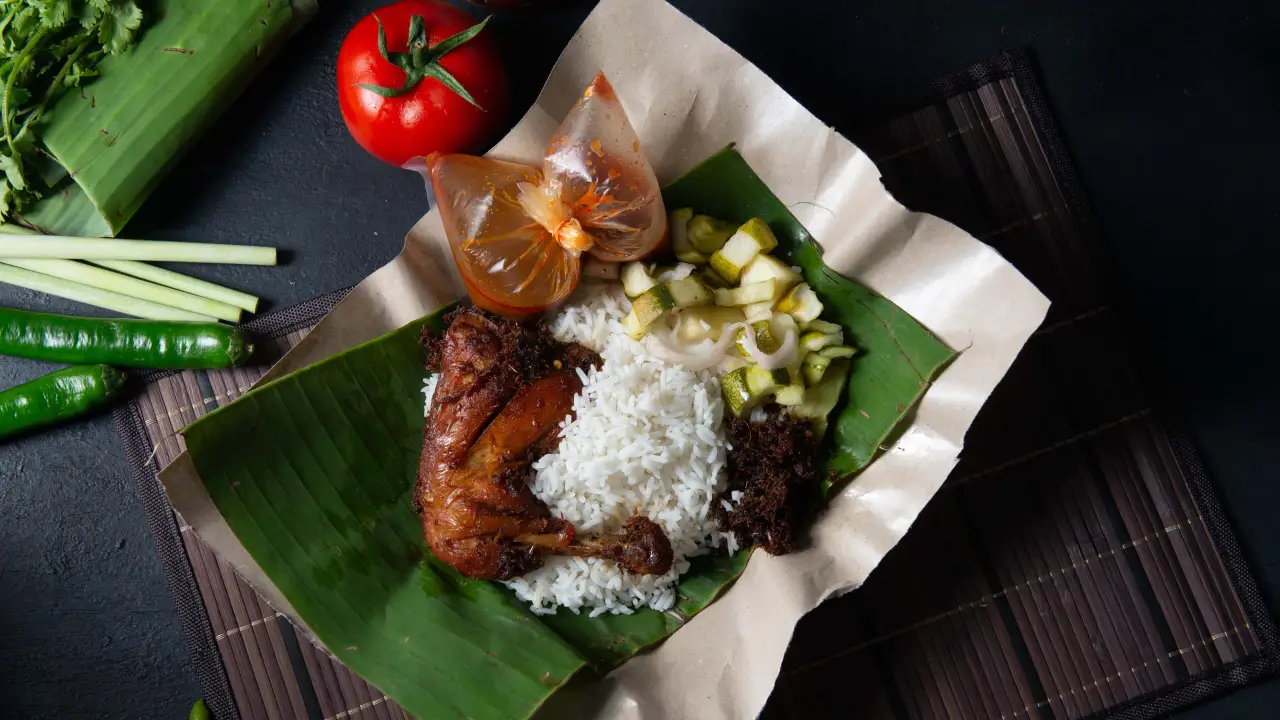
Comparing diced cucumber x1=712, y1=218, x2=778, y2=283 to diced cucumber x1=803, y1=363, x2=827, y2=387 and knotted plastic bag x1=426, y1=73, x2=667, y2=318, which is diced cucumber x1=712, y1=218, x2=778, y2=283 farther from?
diced cucumber x1=803, y1=363, x2=827, y2=387

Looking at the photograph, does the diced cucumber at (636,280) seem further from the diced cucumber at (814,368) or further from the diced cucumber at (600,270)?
the diced cucumber at (814,368)

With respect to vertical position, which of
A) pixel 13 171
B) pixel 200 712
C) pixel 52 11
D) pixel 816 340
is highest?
pixel 52 11

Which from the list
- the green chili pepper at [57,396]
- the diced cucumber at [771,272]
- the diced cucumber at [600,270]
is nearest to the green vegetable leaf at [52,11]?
the green chili pepper at [57,396]

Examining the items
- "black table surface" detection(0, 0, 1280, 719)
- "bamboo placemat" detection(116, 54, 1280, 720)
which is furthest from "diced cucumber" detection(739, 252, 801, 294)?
"black table surface" detection(0, 0, 1280, 719)

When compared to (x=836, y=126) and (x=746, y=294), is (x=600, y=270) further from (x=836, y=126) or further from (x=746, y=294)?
(x=836, y=126)

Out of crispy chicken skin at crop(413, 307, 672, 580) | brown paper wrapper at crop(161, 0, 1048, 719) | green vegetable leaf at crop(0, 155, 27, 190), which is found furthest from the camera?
green vegetable leaf at crop(0, 155, 27, 190)

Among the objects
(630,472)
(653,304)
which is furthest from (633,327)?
(630,472)

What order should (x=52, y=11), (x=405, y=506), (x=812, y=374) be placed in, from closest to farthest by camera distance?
(x=812, y=374) < (x=405, y=506) < (x=52, y=11)
